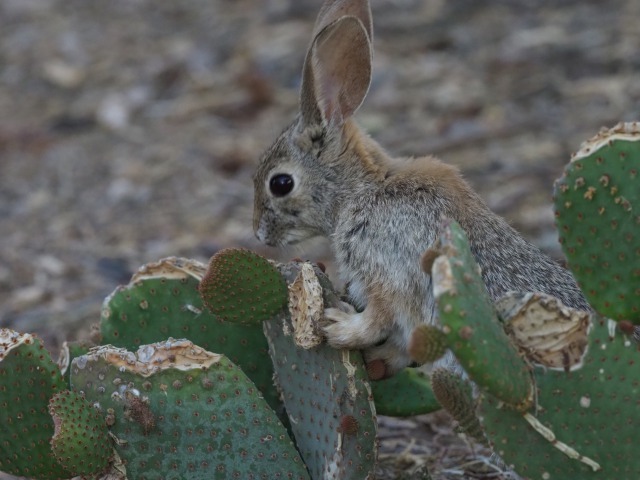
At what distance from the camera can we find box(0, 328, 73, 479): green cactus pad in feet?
10.8

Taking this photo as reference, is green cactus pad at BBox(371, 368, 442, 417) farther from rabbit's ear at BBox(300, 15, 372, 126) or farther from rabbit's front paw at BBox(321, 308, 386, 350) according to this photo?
rabbit's ear at BBox(300, 15, 372, 126)

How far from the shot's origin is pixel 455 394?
9.58 feet

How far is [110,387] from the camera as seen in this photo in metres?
3.25

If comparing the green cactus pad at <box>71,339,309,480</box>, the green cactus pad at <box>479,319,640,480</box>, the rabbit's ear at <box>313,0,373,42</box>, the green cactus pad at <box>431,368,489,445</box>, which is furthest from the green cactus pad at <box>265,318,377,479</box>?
the rabbit's ear at <box>313,0,373,42</box>

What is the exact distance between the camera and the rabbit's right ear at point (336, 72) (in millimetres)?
4145

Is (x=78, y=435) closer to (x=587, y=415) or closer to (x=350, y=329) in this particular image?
(x=350, y=329)

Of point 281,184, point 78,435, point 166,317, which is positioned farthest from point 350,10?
point 78,435

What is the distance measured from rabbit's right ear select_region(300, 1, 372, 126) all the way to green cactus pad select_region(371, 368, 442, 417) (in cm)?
116

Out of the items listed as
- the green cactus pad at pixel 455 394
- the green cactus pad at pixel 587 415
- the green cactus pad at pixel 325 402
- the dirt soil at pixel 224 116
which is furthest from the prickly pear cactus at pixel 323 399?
the dirt soil at pixel 224 116

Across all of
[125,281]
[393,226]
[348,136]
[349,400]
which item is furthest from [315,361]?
[125,281]

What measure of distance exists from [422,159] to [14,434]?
70.7 inches

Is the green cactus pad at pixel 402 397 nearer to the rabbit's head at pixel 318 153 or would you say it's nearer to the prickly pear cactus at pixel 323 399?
the prickly pear cactus at pixel 323 399

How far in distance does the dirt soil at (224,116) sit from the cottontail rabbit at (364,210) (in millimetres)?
1302

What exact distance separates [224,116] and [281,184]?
15.0ft
